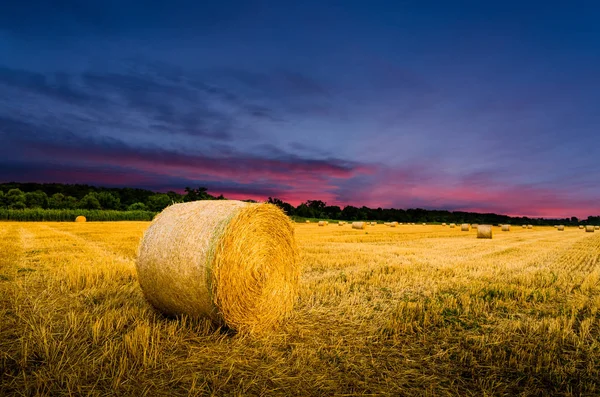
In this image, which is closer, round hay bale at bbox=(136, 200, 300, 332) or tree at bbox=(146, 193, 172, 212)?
round hay bale at bbox=(136, 200, 300, 332)

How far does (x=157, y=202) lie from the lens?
2501 inches

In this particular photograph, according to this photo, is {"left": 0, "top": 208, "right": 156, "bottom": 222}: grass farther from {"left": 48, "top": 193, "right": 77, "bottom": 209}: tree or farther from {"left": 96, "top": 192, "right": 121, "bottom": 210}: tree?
{"left": 96, "top": 192, "right": 121, "bottom": 210}: tree

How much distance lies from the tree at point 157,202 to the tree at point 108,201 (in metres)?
4.93

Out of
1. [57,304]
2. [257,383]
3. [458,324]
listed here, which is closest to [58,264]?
[57,304]

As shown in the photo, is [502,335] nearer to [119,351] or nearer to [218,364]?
[218,364]

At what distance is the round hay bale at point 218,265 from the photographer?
463 centimetres

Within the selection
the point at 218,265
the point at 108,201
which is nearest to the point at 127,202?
the point at 108,201

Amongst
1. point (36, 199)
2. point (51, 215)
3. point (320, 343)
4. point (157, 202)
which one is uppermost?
point (157, 202)

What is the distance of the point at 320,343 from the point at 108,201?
65808mm

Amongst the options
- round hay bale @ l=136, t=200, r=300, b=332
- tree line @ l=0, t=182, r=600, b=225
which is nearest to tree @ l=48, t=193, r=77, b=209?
tree line @ l=0, t=182, r=600, b=225

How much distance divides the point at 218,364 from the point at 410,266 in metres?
6.99

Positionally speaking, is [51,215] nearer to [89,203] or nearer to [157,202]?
[89,203]

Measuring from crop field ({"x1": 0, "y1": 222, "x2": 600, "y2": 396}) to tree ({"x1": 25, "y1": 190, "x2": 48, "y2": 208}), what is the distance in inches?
2330

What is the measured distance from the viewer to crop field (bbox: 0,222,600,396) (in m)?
3.30
